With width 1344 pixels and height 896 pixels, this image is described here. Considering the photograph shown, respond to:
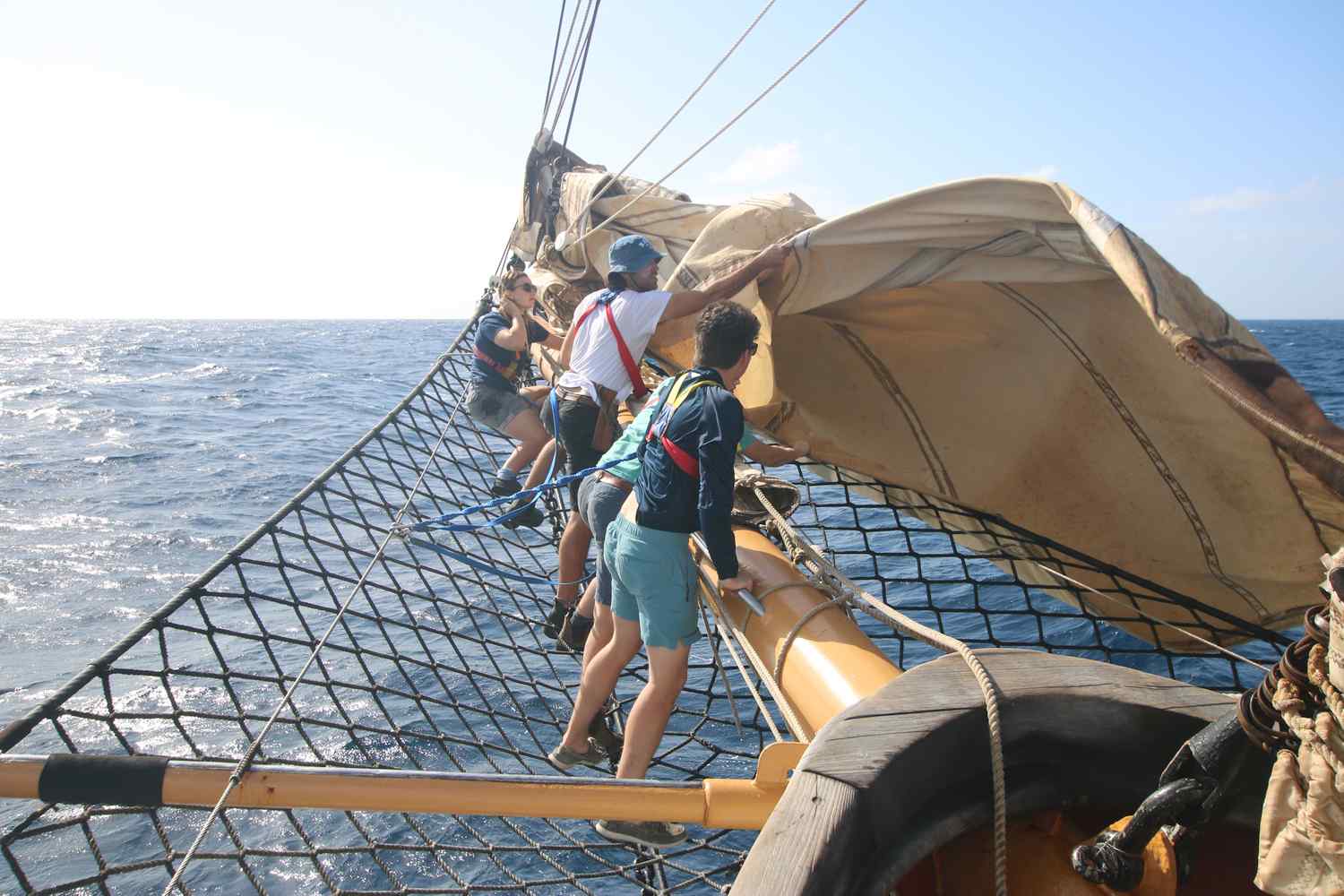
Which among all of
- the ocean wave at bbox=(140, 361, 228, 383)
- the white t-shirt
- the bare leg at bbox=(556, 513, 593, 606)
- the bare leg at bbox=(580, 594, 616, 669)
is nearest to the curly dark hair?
the bare leg at bbox=(580, 594, 616, 669)

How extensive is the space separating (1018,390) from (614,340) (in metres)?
1.56

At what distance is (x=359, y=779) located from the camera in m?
1.63

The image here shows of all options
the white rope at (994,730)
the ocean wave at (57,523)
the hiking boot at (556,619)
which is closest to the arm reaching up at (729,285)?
the hiking boot at (556,619)

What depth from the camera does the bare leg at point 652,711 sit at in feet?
6.87

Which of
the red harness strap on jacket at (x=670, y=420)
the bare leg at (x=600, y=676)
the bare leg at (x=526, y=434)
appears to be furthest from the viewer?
the bare leg at (x=526, y=434)

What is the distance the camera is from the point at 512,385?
4887mm

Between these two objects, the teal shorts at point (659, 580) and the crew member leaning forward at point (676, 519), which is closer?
the crew member leaning forward at point (676, 519)

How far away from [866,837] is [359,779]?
Result: 0.92 meters

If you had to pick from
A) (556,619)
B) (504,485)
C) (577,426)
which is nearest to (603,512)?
(577,426)

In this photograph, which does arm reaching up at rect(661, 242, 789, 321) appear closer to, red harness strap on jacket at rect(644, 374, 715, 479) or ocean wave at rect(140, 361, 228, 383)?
red harness strap on jacket at rect(644, 374, 715, 479)

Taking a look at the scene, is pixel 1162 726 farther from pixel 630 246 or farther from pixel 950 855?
pixel 630 246

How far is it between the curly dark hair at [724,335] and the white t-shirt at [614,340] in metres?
0.99

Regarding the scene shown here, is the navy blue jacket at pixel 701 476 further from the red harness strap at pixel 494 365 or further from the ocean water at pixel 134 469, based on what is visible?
the ocean water at pixel 134 469

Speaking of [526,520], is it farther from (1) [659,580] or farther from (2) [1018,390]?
(1) [659,580]
